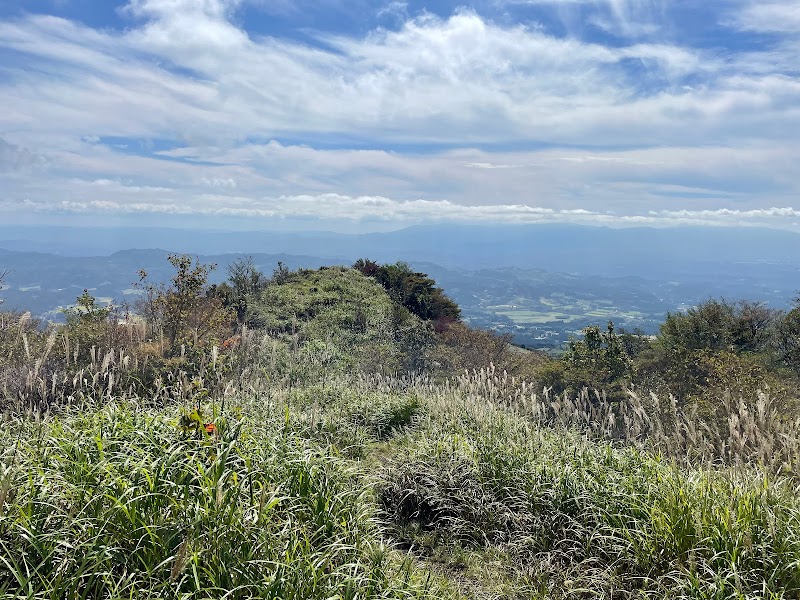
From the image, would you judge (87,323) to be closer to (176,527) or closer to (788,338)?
(176,527)

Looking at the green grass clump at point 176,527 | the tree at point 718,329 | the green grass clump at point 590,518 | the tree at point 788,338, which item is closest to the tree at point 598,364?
the tree at point 718,329

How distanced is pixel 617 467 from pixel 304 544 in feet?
10.7

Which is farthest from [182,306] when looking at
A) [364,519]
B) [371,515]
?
[364,519]

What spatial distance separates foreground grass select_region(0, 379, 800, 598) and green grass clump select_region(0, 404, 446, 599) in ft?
0.05

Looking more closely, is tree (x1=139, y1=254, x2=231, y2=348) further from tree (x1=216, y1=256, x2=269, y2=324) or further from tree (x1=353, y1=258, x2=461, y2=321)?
tree (x1=353, y1=258, x2=461, y2=321)

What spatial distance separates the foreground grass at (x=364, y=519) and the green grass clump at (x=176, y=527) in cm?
1

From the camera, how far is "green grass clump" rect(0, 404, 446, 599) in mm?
2516

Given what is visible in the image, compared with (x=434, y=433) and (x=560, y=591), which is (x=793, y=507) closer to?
(x=560, y=591)

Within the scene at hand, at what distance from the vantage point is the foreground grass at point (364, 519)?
2.63m

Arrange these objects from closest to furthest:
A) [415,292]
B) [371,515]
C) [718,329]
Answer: [371,515], [718,329], [415,292]

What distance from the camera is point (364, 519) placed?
3.83 metres

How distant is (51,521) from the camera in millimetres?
2848

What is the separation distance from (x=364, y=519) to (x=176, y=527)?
4.95 ft

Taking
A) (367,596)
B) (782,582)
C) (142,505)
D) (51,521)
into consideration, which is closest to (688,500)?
(782,582)
